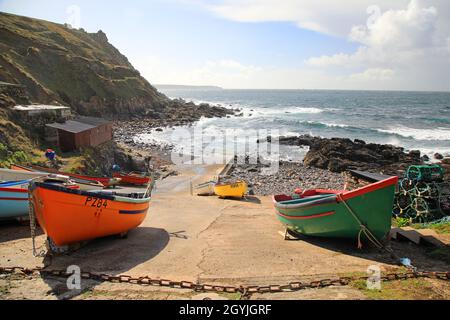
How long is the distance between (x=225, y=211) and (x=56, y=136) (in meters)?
18.3

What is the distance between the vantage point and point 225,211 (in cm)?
1866

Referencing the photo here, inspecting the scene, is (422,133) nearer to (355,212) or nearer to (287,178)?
(287,178)

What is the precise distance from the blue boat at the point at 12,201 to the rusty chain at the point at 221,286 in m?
4.83

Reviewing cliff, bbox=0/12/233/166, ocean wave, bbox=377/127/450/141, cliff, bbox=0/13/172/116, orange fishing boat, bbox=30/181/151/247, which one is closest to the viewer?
orange fishing boat, bbox=30/181/151/247

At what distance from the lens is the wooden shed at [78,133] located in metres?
28.9

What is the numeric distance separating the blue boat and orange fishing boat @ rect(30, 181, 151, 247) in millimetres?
2955

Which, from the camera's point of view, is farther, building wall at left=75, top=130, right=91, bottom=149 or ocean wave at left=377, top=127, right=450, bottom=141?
ocean wave at left=377, top=127, right=450, bottom=141

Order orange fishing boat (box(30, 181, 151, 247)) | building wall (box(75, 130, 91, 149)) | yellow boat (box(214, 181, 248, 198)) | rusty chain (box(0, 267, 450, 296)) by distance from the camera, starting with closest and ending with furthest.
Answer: rusty chain (box(0, 267, 450, 296)) → orange fishing boat (box(30, 181, 151, 247)) → yellow boat (box(214, 181, 248, 198)) → building wall (box(75, 130, 91, 149))

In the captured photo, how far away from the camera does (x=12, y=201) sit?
500 inches

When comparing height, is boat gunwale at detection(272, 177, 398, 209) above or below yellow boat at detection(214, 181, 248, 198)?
above

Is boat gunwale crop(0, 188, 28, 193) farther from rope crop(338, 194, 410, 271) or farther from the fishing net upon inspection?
the fishing net

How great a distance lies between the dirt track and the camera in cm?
777

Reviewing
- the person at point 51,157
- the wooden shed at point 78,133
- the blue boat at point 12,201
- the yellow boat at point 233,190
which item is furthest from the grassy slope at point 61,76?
the blue boat at point 12,201

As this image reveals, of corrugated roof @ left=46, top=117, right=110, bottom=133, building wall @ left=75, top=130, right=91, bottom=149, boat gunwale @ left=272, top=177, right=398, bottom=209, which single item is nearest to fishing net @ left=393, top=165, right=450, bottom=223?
boat gunwale @ left=272, top=177, right=398, bottom=209
